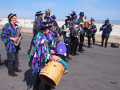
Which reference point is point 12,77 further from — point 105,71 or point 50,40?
point 105,71

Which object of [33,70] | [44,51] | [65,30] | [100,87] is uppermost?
[65,30]

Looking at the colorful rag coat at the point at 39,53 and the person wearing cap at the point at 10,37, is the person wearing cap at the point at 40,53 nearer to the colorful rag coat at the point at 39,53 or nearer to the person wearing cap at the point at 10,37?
the colorful rag coat at the point at 39,53

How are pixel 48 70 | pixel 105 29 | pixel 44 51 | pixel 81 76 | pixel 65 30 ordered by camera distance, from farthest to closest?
1. pixel 105 29
2. pixel 65 30
3. pixel 81 76
4. pixel 44 51
5. pixel 48 70

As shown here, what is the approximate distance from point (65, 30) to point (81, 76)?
2334 millimetres

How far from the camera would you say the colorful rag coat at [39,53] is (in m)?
3.07

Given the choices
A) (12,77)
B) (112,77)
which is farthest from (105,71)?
(12,77)

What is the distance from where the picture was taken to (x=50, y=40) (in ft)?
14.1

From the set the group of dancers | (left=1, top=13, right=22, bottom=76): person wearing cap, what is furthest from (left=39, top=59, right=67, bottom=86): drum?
(left=1, top=13, right=22, bottom=76): person wearing cap

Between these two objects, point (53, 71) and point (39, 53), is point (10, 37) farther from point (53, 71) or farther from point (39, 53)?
point (53, 71)

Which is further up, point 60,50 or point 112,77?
point 60,50

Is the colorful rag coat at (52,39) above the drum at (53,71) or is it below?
above

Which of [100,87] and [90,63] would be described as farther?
[90,63]

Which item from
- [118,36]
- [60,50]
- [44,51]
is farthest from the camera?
[118,36]

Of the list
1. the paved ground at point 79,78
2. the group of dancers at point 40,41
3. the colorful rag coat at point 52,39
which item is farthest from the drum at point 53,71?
the colorful rag coat at point 52,39
